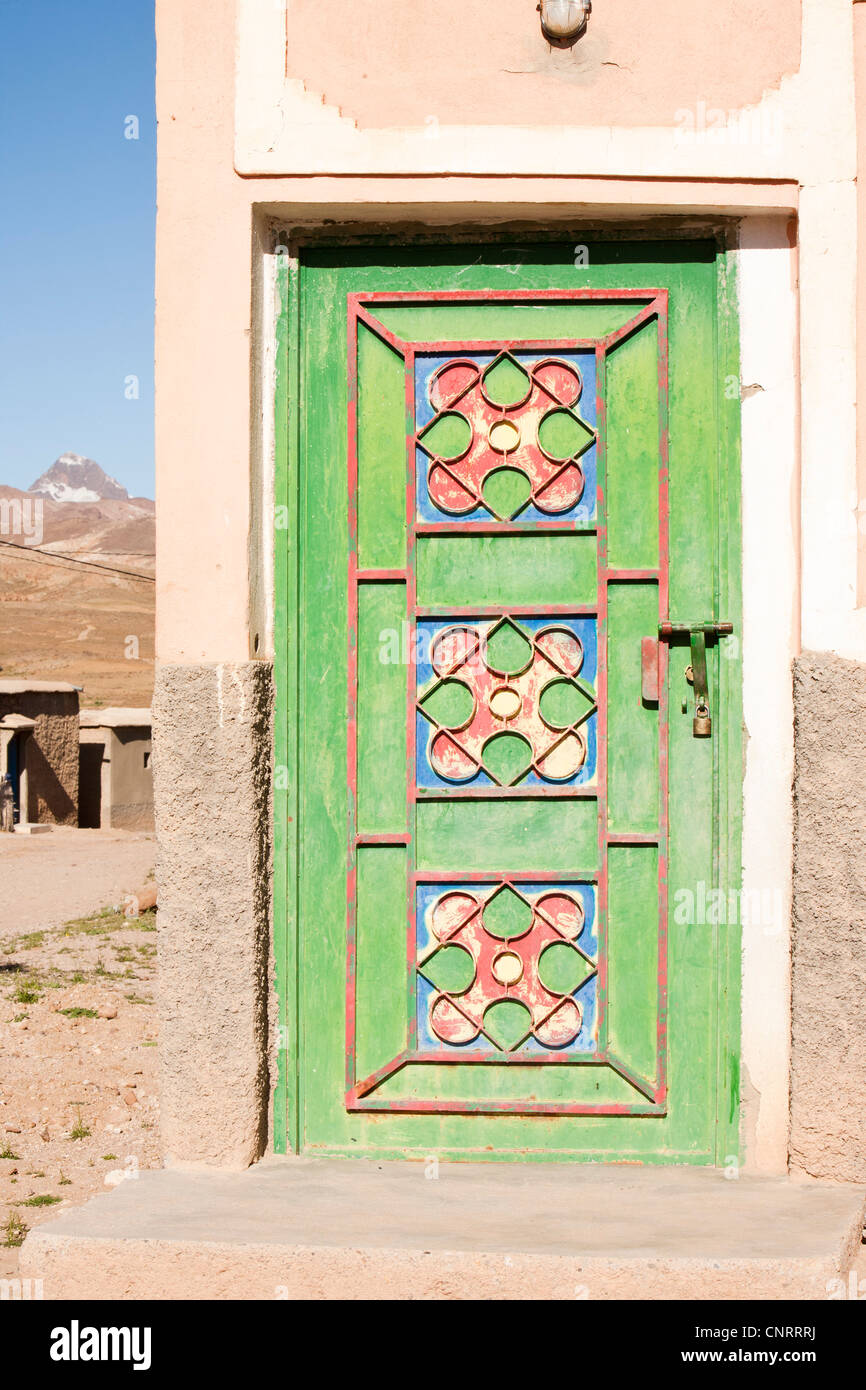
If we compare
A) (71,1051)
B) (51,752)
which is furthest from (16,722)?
(71,1051)

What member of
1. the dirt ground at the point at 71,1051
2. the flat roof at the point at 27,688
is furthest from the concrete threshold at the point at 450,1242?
the flat roof at the point at 27,688

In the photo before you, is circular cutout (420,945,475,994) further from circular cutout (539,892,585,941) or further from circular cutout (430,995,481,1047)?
circular cutout (539,892,585,941)

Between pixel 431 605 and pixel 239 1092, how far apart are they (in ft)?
4.45

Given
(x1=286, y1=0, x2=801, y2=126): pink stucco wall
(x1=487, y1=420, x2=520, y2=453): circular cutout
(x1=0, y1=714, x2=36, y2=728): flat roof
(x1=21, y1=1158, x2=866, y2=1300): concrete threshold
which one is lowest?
(x1=21, y1=1158, x2=866, y2=1300): concrete threshold

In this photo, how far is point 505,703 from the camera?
3395 millimetres

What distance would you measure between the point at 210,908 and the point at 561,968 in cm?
93

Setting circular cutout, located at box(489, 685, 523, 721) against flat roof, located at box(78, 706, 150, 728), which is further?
flat roof, located at box(78, 706, 150, 728)

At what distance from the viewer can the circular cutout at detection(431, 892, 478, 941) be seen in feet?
11.1

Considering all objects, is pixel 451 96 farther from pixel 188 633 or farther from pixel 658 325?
Answer: pixel 188 633

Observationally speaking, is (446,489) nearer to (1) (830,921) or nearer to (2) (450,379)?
(2) (450,379)

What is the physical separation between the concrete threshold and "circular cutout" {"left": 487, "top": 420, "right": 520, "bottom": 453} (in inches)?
74.6

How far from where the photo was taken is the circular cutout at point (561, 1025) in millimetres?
3359

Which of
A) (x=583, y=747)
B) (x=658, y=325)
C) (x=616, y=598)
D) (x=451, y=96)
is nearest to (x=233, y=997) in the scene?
(x=583, y=747)

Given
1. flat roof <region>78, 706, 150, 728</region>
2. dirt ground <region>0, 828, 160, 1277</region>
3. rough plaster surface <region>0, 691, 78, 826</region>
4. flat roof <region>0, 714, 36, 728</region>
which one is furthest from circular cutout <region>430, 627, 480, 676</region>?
flat roof <region>78, 706, 150, 728</region>
